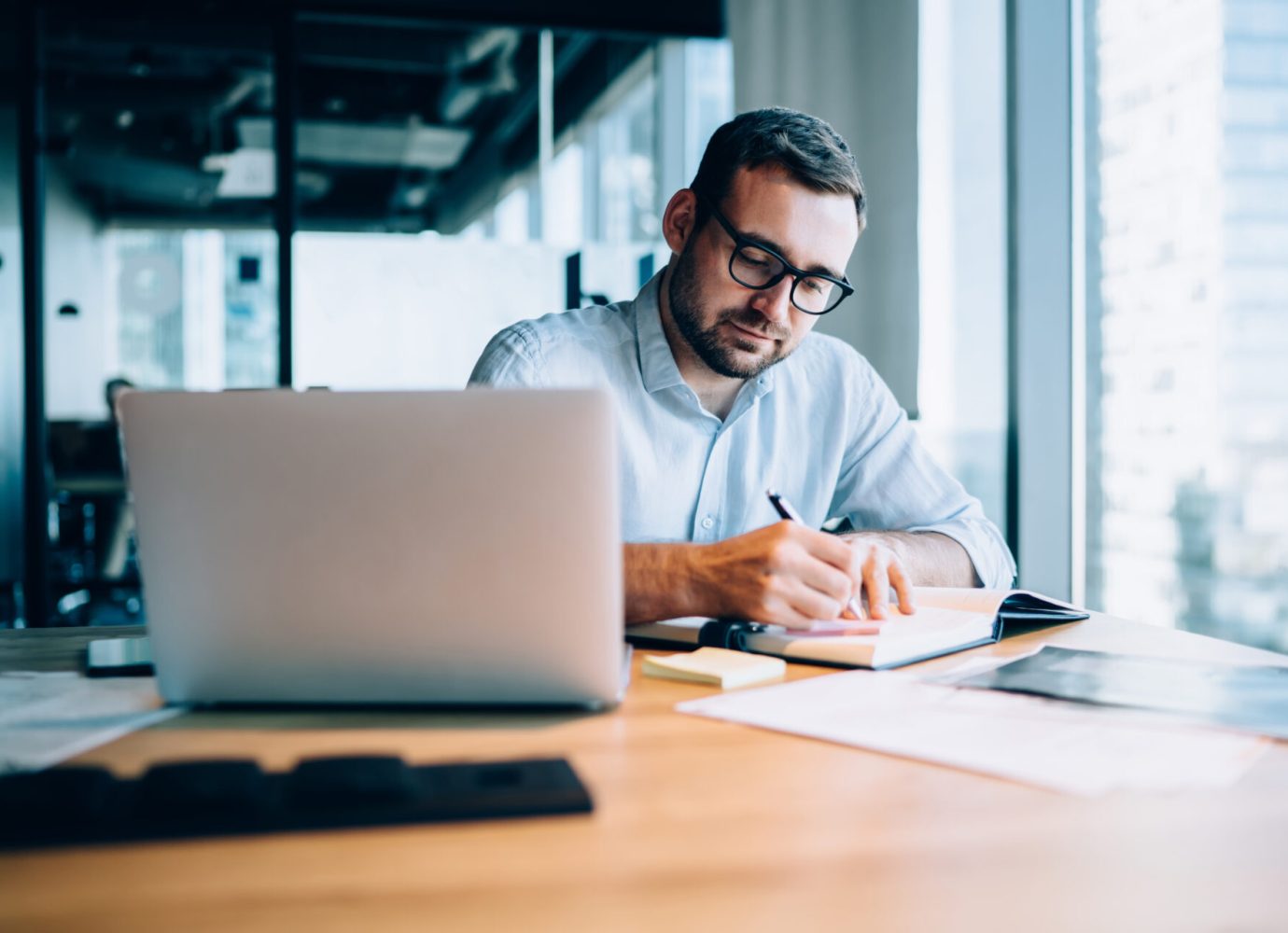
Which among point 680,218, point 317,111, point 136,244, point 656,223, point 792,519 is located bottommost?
point 792,519

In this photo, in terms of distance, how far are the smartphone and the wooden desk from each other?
1.07 ft

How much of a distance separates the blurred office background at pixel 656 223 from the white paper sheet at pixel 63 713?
208 centimetres

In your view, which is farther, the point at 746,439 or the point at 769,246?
the point at 746,439

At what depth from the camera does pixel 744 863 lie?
592 millimetres

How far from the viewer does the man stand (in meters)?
1.65

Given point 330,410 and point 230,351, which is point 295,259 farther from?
point 330,410

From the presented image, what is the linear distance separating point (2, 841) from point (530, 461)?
416 millimetres

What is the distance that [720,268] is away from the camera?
1715 millimetres

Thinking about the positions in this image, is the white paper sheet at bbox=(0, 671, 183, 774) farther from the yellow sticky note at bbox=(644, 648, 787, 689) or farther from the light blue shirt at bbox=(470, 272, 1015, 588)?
the light blue shirt at bbox=(470, 272, 1015, 588)

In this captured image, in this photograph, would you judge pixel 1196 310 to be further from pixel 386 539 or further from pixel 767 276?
pixel 386 539

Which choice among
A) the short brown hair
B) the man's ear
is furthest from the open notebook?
the man's ear

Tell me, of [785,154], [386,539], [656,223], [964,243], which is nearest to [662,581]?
[386,539]

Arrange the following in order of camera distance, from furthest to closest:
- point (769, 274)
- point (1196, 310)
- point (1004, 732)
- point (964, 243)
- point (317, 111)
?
Answer: point (317, 111), point (964, 243), point (1196, 310), point (769, 274), point (1004, 732)

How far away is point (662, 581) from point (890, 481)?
0.78m
